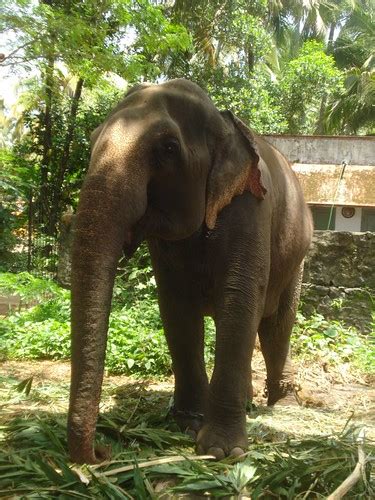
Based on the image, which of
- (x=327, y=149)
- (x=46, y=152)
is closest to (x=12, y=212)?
(x=46, y=152)

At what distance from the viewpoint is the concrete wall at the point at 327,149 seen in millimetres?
13328

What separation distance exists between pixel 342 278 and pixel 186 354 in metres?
4.39

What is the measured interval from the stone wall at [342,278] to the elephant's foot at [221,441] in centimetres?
471

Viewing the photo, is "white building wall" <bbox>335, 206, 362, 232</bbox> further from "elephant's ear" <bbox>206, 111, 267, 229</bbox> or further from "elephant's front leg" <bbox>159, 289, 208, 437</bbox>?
"elephant's ear" <bbox>206, 111, 267, 229</bbox>

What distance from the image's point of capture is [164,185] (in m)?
3.03

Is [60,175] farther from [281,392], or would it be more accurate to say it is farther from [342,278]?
[281,392]

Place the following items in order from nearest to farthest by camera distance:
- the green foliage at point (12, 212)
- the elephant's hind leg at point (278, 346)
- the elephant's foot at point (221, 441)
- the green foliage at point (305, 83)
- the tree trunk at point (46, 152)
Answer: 1. the elephant's foot at point (221, 441)
2. the elephant's hind leg at point (278, 346)
3. the green foliage at point (12, 212)
4. the tree trunk at point (46, 152)
5. the green foliage at point (305, 83)

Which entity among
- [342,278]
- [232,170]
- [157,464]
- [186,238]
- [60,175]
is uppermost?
[60,175]

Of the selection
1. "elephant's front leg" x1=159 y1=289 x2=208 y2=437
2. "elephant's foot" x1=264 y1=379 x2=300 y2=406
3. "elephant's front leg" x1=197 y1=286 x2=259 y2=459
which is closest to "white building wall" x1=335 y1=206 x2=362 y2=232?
"elephant's foot" x1=264 y1=379 x2=300 y2=406

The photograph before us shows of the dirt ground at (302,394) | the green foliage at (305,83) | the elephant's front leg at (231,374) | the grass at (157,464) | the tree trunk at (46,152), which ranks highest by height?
the green foliage at (305,83)

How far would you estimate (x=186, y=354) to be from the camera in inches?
155

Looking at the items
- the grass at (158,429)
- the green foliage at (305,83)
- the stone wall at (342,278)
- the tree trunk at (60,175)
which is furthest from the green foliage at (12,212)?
the green foliage at (305,83)

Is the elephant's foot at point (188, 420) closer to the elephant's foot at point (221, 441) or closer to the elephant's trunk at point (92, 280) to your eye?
the elephant's foot at point (221, 441)

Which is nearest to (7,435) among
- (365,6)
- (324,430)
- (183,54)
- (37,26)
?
(324,430)
